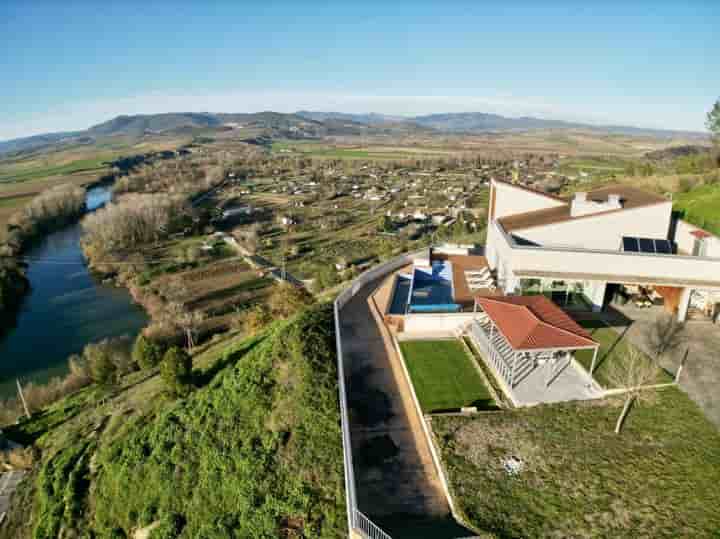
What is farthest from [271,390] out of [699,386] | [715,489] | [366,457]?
[699,386]

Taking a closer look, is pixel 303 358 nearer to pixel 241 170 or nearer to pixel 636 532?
pixel 636 532

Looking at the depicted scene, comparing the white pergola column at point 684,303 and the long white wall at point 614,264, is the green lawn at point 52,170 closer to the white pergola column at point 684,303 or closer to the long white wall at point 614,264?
the long white wall at point 614,264

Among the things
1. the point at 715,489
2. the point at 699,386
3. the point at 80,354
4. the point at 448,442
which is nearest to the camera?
the point at 715,489

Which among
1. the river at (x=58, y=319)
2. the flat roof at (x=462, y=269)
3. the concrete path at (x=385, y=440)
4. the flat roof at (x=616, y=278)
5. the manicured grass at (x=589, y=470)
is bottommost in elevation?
the river at (x=58, y=319)

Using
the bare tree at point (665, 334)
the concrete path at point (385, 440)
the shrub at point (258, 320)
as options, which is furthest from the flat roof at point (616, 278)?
the shrub at point (258, 320)

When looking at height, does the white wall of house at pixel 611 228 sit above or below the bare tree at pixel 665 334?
above

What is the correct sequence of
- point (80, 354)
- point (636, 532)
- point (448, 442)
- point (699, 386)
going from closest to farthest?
point (636, 532) < point (448, 442) < point (699, 386) < point (80, 354)

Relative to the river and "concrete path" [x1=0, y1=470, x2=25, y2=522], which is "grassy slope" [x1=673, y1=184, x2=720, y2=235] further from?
the river
